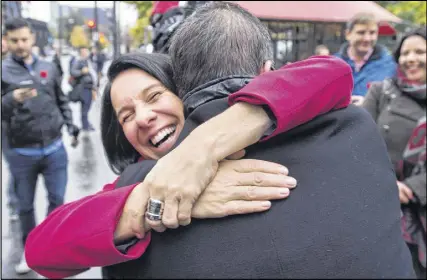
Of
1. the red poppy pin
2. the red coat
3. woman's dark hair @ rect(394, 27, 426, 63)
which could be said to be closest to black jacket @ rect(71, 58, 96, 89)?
the red poppy pin

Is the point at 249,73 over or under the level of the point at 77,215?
over

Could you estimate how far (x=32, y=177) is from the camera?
12.9ft

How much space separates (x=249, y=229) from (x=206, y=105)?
308 mm

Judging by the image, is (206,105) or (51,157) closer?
(206,105)

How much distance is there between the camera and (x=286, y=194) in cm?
104

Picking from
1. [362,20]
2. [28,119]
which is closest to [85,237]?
[28,119]

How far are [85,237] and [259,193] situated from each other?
1.42 feet

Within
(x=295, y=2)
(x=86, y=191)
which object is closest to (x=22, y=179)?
(x=86, y=191)

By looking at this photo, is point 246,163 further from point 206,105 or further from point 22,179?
point 22,179

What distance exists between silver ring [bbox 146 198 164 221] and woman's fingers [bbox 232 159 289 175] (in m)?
0.20

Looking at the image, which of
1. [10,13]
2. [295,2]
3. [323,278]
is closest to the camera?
[323,278]

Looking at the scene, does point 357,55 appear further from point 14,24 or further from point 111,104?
point 14,24

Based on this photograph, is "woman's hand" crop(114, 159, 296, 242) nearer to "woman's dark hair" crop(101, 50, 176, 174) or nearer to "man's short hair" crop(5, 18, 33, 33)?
"woman's dark hair" crop(101, 50, 176, 174)

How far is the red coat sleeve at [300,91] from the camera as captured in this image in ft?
3.41
